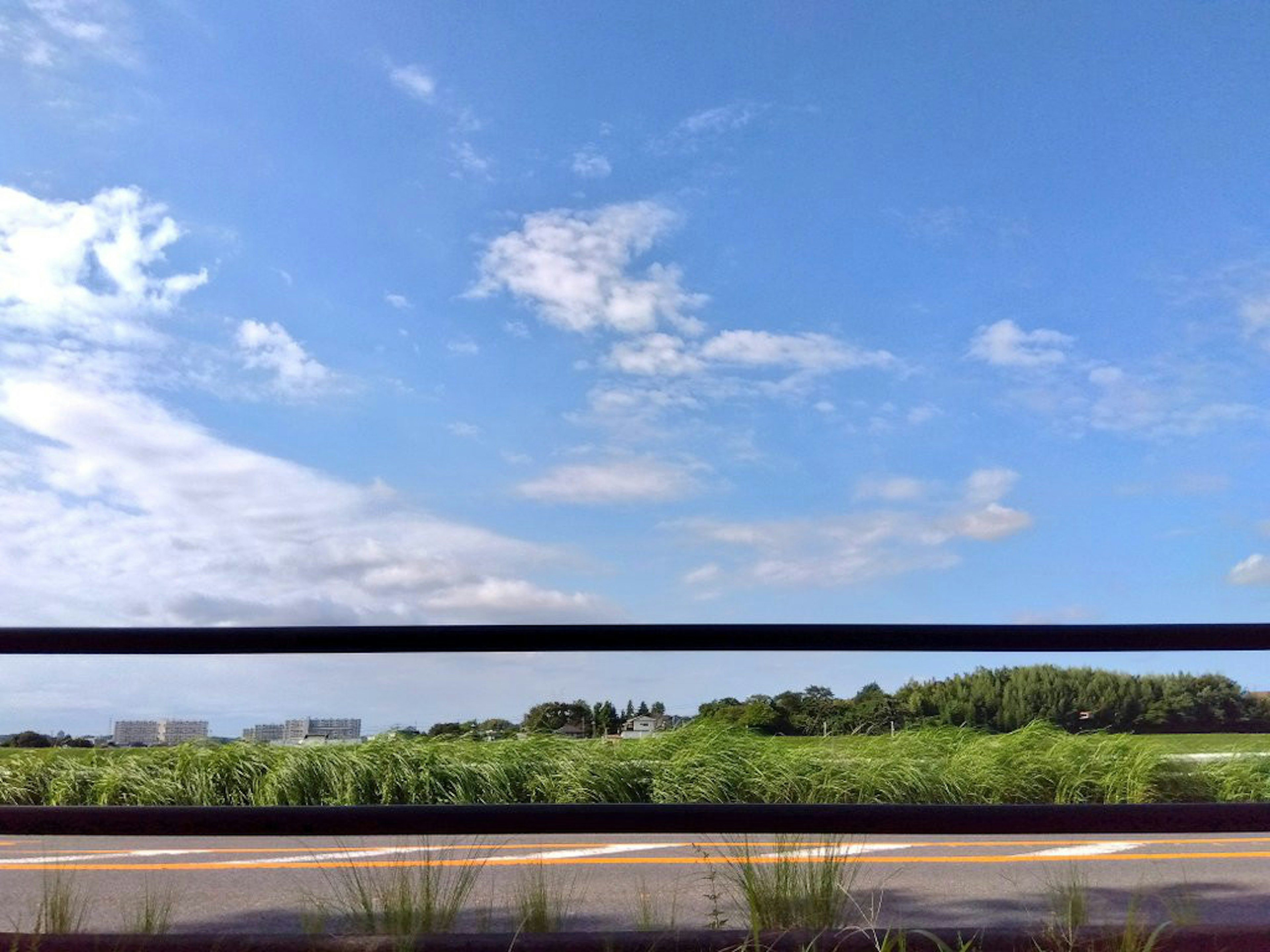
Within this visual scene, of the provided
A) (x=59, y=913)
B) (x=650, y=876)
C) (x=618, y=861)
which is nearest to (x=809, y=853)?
(x=59, y=913)

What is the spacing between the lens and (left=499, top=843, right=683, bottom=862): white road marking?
24.9 feet

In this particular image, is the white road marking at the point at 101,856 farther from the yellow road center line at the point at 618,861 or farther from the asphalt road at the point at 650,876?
the yellow road center line at the point at 618,861

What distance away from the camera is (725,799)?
10992mm

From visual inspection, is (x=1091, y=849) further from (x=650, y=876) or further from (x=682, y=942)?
(x=682, y=942)

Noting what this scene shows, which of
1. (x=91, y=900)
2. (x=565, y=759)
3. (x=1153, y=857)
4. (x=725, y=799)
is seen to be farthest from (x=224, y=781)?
(x=1153, y=857)

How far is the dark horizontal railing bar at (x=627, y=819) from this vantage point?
3414 mm

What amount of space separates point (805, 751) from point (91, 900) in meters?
7.39

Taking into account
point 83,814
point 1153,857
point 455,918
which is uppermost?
point 83,814

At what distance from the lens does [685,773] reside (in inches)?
433

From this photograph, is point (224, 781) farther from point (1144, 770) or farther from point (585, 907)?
point (1144, 770)

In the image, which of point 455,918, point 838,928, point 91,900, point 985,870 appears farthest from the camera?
point 985,870

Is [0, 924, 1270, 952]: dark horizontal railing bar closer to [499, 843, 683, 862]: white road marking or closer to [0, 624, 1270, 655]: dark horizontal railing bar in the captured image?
[0, 624, 1270, 655]: dark horizontal railing bar

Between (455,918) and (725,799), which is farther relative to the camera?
(725,799)

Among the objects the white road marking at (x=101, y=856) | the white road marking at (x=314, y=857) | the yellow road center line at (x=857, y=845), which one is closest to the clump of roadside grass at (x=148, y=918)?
the white road marking at (x=314, y=857)
